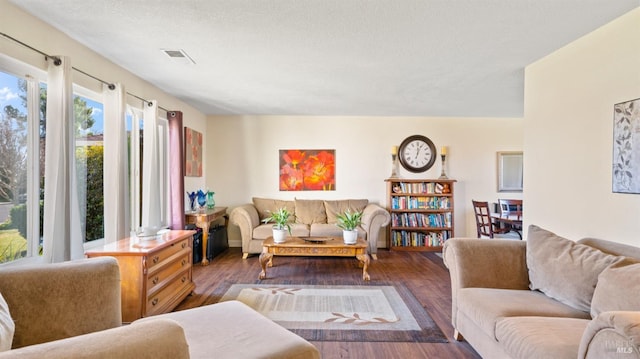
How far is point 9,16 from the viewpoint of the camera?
198 cm

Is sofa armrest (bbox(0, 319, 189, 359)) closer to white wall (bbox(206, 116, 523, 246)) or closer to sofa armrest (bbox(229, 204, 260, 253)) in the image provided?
sofa armrest (bbox(229, 204, 260, 253))

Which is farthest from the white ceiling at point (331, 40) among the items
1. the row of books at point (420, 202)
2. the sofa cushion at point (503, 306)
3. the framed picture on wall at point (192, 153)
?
the row of books at point (420, 202)

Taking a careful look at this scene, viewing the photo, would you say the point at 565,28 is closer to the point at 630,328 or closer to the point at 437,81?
the point at 437,81

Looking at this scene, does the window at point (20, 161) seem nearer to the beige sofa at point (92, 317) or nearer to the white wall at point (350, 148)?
the beige sofa at point (92, 317)

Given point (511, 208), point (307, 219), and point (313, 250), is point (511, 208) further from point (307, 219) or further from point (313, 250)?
point (313, 250)

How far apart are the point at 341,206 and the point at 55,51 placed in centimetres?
398

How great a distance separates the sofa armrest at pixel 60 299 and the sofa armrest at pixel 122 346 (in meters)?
0.83

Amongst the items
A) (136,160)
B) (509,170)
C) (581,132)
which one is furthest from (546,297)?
(509,170)

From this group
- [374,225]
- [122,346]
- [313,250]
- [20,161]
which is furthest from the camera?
[374,225]

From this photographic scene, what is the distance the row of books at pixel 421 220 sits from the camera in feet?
17.3

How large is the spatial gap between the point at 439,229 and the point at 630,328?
4.32 m

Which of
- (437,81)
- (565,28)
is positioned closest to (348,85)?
(437,81)

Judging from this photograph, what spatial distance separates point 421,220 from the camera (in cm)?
529

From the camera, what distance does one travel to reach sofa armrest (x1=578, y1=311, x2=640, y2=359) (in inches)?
41.5
